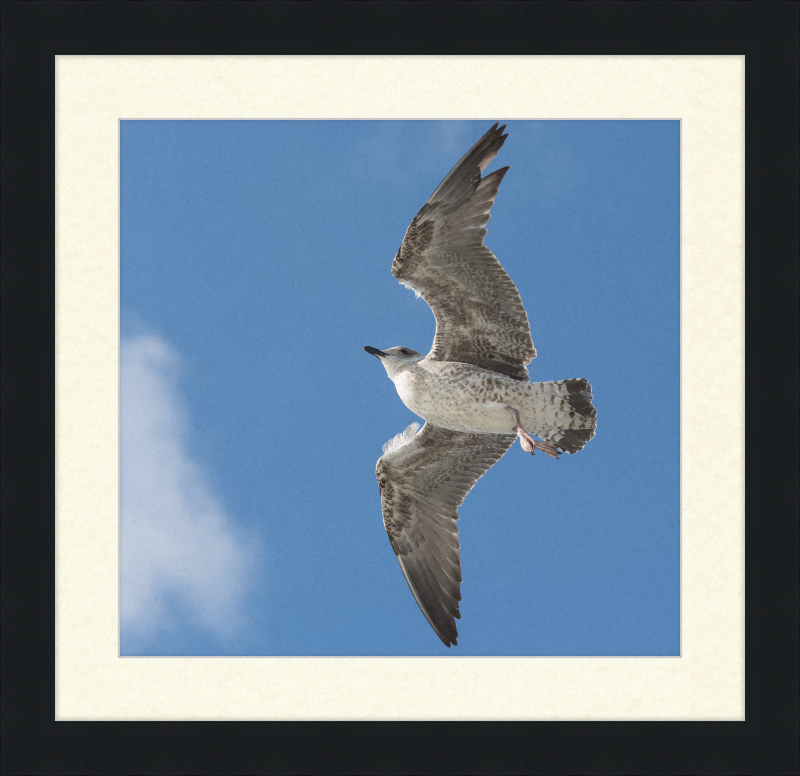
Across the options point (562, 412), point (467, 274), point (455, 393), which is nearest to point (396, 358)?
point (455, 393)

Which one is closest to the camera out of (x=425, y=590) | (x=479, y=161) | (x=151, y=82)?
(x=479, y=161)

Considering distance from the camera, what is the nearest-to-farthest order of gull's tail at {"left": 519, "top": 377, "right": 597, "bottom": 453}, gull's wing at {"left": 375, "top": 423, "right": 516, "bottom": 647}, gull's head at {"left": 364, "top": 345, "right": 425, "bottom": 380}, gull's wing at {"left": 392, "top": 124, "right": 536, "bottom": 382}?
1. gull's wing at {"left": 392, "top": 124, "right": 536, "bottom": 382}
2. gull's tail at {"left": 519, "top": 377, "right": 597, "bottom": 453}
3. gull's head at {"left": 364, "top": 345, "right": 425, "bottom": 380}
4. gull's wing at {"left": 375, "top": 423, "right": 516, "bottom": 647}

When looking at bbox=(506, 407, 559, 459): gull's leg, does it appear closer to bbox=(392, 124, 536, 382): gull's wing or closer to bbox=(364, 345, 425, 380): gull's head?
bbox=(392, 124, 536, 382): gull's wing

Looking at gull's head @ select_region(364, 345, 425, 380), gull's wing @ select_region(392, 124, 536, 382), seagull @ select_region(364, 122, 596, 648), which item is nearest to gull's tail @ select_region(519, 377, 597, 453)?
seagull @ select_region(364, 122, 596, 648)

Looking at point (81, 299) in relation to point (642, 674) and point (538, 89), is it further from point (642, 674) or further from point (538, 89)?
point (642, 674)

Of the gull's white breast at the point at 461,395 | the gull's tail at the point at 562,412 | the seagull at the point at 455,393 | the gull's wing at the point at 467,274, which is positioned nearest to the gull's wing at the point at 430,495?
the seagull at the point at 455,393

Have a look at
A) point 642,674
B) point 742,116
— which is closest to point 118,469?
point 642,674

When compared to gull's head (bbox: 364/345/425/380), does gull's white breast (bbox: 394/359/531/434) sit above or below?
below
